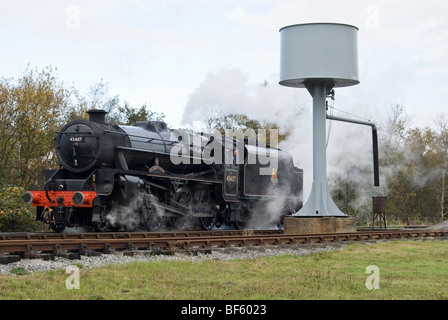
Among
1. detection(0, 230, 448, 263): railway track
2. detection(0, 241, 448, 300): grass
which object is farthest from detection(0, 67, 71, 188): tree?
detection(0, 241, 448, 300): grass

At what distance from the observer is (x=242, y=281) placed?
9367 mm

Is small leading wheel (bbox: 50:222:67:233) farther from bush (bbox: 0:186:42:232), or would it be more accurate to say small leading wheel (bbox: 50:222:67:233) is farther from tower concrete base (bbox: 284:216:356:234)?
tower concrete base (bbox: 284:216:356:234)

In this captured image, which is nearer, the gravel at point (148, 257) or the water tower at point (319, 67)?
the gravel at point (148, 257)

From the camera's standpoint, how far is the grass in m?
8.02

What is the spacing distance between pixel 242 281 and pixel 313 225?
10.6 meters

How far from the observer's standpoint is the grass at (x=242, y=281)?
802cm

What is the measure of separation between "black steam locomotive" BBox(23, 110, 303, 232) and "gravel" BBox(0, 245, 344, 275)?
4.94 meters
